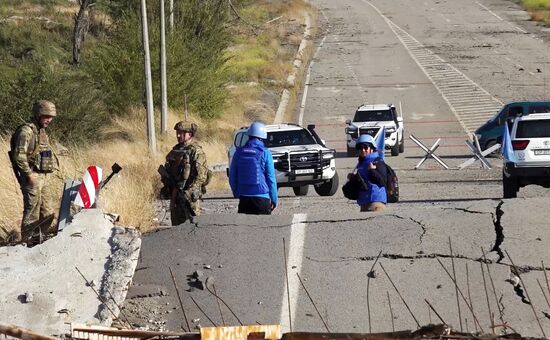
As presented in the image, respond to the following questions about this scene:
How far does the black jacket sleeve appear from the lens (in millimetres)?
12055

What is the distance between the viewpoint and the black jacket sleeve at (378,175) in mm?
12055

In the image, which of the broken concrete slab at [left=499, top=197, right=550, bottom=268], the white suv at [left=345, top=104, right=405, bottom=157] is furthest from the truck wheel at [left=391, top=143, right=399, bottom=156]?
the broken concrete slab at [left=499, top=197, right=550, bottom=268]

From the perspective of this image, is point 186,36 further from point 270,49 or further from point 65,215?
point 65,215

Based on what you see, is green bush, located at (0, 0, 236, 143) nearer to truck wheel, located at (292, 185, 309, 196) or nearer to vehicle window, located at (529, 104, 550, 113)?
truck wheel, located at (292, 185, 309, 196)

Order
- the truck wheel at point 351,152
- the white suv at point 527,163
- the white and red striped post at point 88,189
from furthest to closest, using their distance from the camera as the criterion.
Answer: the truck wheel at point 351,152
the white suv at point 527,163
the white and red striped post at point 88,189

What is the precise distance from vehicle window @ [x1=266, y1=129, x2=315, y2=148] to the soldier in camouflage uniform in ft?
39.7

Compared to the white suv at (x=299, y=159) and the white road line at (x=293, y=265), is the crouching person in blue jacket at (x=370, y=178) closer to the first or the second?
the white road line at (x=293, y=265)

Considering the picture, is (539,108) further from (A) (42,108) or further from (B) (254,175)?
(A) (42,108)

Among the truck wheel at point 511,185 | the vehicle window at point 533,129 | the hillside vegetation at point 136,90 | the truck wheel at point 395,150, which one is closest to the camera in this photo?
the truck wheel at point 511,185

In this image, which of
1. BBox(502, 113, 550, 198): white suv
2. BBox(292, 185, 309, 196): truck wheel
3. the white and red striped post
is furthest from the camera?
BBox(292, 185, 309, 196): truck wheel

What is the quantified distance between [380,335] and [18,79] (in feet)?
93.7

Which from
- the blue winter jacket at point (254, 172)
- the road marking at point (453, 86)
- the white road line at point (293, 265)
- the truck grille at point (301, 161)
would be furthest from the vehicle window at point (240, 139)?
the road marking at point (453, 86)

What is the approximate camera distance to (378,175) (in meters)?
12.1

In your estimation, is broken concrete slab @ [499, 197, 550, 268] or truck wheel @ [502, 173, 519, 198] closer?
broken concrete slab @ [499, 197, 550, 268]
